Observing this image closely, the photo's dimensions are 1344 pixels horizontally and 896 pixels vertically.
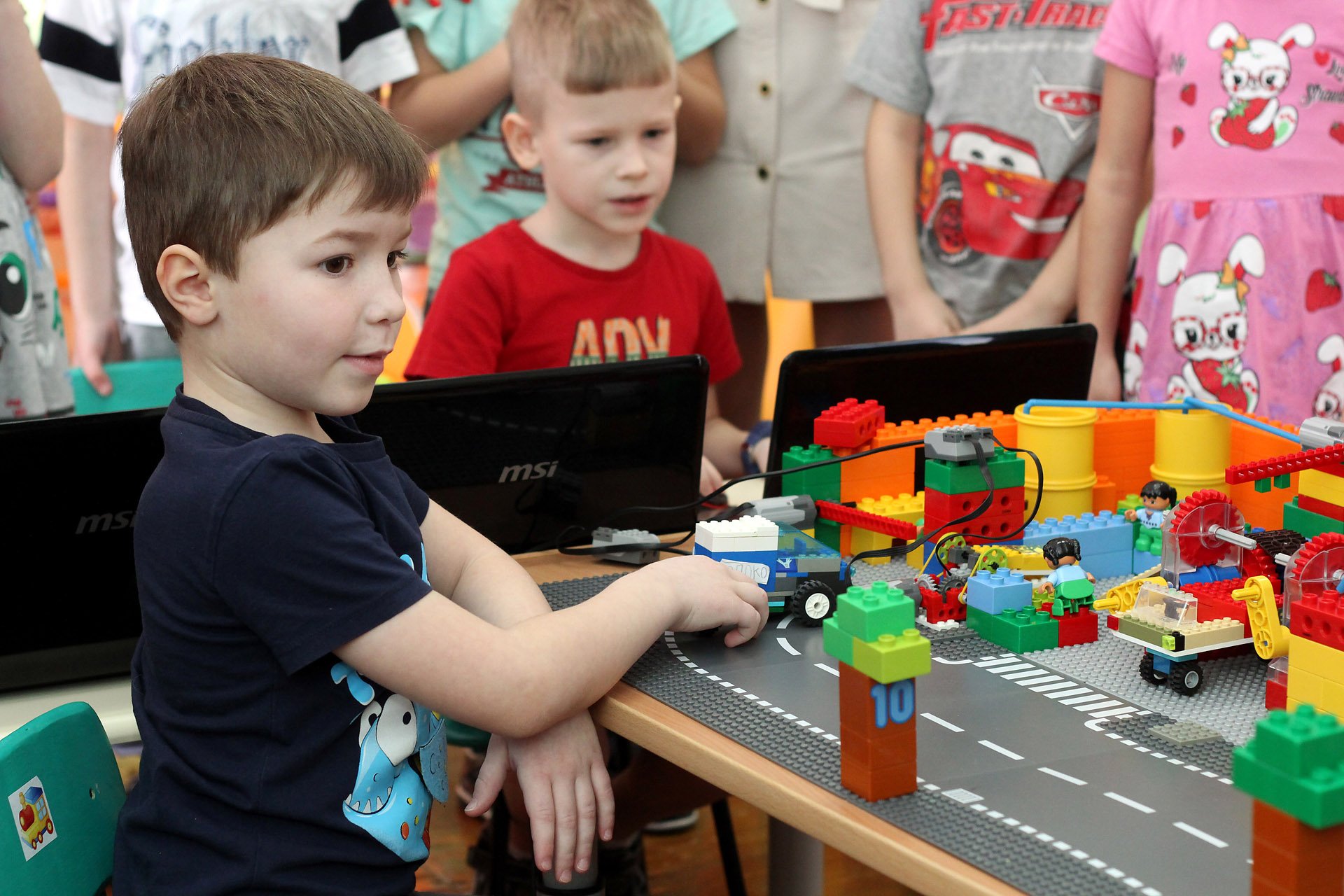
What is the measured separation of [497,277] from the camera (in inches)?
74.9

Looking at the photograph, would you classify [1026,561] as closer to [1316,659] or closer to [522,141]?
[1316,659]

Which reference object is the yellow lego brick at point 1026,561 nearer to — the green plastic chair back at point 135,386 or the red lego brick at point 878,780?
the red lego brick at point 878,780

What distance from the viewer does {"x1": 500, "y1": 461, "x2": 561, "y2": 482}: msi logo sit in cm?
130

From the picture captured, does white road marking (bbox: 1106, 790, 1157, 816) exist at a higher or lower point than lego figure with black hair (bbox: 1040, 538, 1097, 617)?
lower

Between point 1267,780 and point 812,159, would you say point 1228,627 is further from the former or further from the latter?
point 812,159

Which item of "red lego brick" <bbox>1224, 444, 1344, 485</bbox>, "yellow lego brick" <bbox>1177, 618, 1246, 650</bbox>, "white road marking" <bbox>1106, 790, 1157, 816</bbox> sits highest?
"red lego brick" <bbox>1224, 444, 1344, 485</bbox>

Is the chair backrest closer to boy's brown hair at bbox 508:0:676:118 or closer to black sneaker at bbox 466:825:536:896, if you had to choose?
black sneaker at bbox 466:825:536:896

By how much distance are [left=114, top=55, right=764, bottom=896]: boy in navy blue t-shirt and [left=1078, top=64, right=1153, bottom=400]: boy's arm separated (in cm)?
121

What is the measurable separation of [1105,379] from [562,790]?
1.25 metres

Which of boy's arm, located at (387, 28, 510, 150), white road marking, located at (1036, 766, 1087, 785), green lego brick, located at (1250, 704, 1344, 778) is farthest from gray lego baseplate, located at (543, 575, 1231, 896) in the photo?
boy's arm, located at (387, 28, 510, 150)

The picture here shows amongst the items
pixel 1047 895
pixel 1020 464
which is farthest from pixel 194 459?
pixel 1020 464

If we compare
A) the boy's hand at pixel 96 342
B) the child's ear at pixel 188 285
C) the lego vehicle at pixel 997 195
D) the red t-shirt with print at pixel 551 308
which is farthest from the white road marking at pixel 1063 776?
the boy's hand at pixel 96 342

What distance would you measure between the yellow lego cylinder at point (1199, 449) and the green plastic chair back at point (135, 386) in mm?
1304

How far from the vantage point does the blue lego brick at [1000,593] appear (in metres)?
1.04
